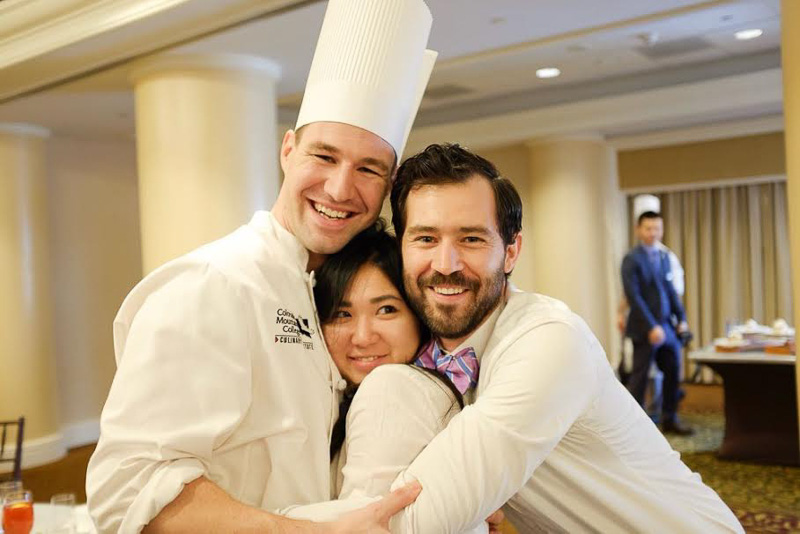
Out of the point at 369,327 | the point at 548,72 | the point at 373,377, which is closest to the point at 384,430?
the point at 373,377

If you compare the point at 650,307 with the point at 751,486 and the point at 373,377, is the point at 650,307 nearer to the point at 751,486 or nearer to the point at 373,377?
the point at 751,486

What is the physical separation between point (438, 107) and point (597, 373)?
6.40m

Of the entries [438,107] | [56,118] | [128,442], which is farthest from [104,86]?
[128,442]

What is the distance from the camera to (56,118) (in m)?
6.81

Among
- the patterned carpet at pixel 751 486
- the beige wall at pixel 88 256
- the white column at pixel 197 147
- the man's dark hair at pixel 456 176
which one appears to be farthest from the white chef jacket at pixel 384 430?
the beige wall at pixel 88 256

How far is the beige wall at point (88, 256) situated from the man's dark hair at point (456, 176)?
6.67 m

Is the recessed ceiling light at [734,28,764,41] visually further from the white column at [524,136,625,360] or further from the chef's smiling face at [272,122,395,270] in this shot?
the chef's smiling face at [272,122,395,270]

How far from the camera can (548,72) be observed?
20.6 feet

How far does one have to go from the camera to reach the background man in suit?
21.2 ft

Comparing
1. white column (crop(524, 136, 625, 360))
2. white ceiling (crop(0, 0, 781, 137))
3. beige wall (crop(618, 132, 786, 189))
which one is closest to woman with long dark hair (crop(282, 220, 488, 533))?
white ceiling (crop(0, 0, 781, 137))

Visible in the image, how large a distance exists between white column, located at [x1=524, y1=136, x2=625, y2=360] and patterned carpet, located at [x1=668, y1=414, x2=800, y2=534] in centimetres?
169

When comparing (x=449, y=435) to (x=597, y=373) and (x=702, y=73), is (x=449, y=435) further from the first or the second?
(x=702, y=73)

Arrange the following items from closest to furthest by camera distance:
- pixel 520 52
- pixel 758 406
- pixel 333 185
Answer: pixel 333 185 → pixel 520 52 → pixel 758 406

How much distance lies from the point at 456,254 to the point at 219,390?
1.78ft
